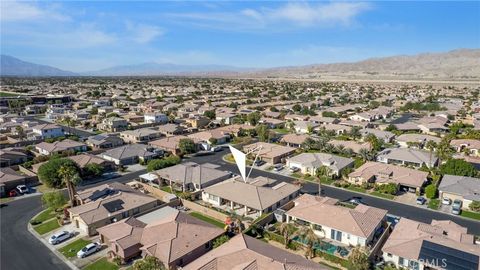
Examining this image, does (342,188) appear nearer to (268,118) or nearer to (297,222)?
(297,222)

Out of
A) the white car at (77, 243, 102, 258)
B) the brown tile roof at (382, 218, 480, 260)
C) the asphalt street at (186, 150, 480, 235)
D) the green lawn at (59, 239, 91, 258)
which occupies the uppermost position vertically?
the brown tile roof at (382, 218, 480, 260)

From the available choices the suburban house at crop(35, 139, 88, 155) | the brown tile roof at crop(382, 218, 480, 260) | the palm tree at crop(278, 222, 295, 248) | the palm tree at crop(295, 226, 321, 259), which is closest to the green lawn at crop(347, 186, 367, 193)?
the brown tile roof at crop(382, 218, 480, 260)

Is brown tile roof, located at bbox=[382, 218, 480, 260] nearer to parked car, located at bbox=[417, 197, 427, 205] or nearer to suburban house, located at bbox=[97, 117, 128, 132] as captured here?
parked car, located at bbox=[417, 197, 427, 205]

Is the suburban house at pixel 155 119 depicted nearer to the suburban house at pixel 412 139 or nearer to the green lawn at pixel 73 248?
the suburban house at pixel 412 139

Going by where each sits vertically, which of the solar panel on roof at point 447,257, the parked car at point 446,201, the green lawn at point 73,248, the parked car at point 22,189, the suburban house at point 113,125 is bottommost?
the parked car at point 446,201

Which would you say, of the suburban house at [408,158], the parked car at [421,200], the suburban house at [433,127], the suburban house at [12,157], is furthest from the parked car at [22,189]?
the suburban house at [433,127]

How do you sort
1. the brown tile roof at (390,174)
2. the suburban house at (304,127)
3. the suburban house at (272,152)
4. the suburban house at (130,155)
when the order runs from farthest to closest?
the suburban house at (304,127), the suburban house at (272,152), the suburban house at (130,155), the brown tile roof at (390,174)

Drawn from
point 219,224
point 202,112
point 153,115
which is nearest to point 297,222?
point 219,224
